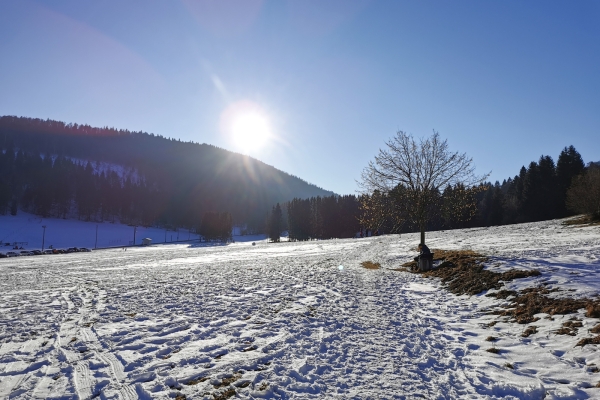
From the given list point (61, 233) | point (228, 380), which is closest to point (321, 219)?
point (61, 233)

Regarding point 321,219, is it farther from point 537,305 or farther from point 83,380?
point 83,380

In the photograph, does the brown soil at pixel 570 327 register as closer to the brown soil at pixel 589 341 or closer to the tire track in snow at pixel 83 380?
the brown soil at pixel 589 341

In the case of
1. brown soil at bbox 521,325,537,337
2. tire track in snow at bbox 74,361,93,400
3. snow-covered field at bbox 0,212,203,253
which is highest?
snow-covered field at bbox 0,212,203,253

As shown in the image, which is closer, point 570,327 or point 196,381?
point 196,381

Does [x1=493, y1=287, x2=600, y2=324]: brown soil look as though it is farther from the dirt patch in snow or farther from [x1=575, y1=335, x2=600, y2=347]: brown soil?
[x1=575, y1=335, x2=600, y2=347]: brown soil

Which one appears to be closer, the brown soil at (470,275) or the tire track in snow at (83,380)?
the tire track in snow at (83,380)

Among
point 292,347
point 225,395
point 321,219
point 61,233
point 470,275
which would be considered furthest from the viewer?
point 61,233

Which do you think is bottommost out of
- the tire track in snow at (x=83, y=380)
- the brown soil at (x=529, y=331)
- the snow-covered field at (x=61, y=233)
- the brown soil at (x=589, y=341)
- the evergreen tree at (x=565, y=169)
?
the tire track in snow at (x=83, y=380)

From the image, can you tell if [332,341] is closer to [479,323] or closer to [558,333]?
[479,323]

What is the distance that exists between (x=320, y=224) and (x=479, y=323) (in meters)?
89.8

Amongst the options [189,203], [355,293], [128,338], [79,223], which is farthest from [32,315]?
[189,203]

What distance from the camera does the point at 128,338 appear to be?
7.04m

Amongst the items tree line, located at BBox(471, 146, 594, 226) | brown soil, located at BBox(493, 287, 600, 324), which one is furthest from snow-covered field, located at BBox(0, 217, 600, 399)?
tree line, located at BBox(471, 146, 594, 226)

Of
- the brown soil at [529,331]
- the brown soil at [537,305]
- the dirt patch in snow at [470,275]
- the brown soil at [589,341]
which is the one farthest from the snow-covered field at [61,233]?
the brown soil at [589,341]
